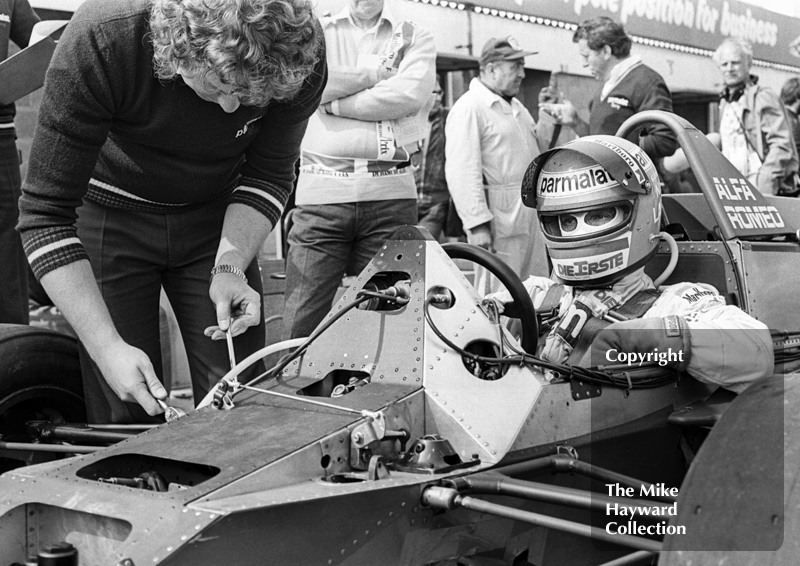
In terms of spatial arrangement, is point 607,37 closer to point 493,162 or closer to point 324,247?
point 493,162

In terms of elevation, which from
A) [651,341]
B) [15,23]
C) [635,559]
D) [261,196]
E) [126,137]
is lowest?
[635,559]

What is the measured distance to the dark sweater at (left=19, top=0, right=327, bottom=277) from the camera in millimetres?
2764

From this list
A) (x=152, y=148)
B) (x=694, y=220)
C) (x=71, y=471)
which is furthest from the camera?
(x=694, y=220)

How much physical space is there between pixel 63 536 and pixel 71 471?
0.19 m

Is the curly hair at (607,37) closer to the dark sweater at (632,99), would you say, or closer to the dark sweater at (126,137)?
the dark sweater at (632,99)

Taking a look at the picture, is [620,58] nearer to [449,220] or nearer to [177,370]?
[449,220]

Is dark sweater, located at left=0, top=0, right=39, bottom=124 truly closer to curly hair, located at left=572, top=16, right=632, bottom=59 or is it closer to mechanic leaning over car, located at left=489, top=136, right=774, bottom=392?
mechanic leaning over car, located at left=489, top=136, right=774, bottom=392

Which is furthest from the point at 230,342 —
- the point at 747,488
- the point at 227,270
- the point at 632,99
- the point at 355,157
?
the point at 632,99

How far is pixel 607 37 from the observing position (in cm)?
615

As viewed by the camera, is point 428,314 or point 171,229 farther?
point 171,229

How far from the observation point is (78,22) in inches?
109

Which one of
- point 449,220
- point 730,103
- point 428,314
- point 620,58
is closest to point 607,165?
point 428,314

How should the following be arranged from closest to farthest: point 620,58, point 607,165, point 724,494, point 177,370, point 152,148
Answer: point 724,494 < point 152,148 < point 607,165 < point 177,370 < point 620,58

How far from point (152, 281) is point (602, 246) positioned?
152cm
